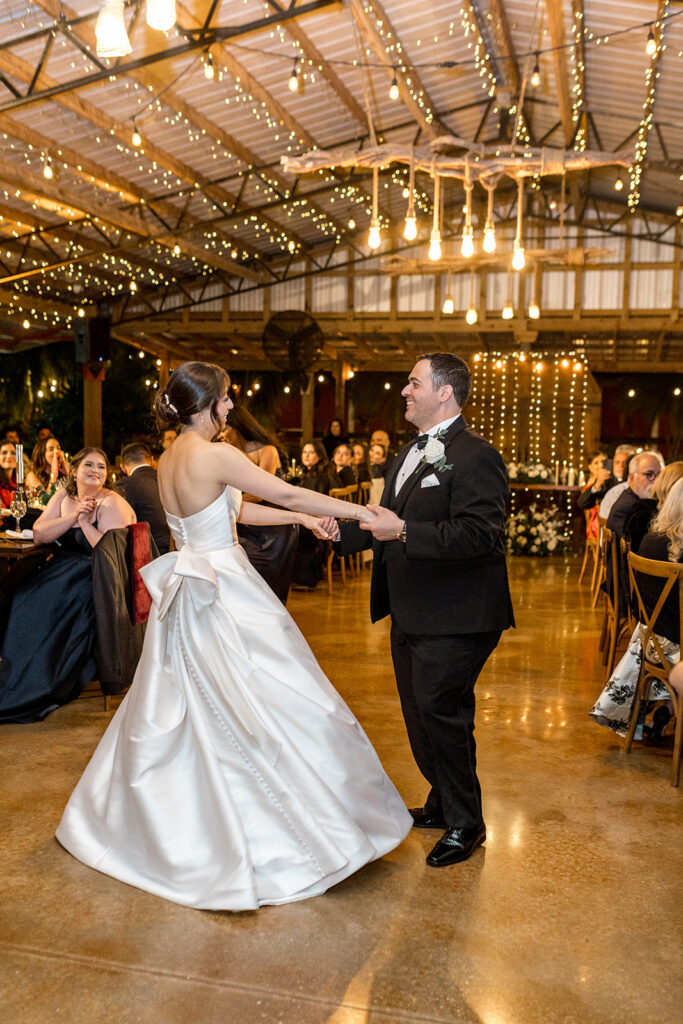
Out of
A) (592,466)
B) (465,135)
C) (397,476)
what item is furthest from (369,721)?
(465,135)

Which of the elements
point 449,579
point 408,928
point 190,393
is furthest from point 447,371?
point 408,928

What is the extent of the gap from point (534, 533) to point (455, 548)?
9021 millimetres

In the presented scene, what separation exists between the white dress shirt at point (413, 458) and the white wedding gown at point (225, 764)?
583mm

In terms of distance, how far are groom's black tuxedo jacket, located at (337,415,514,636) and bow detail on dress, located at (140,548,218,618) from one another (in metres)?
0.59

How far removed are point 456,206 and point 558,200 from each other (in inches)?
69.5

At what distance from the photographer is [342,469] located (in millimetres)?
9797

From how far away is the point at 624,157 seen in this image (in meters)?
7.93

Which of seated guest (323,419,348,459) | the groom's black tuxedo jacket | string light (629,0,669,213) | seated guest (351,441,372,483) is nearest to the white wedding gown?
the groom's black tuxedo jacket

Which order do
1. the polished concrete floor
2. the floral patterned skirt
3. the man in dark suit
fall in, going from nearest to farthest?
the polished concrete floor → the floral patterned skirt → the man in dark suit

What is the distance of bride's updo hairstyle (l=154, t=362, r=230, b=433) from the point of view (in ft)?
9.66

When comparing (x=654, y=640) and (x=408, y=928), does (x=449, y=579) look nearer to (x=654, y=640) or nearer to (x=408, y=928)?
(x=408, y=928)

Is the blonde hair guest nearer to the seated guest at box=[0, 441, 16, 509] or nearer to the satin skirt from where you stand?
the satin skirt

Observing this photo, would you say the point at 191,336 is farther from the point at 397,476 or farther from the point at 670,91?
the point at 397,476

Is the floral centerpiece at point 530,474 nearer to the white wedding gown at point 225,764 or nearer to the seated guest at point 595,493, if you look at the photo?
the seated guest at point 595,493
